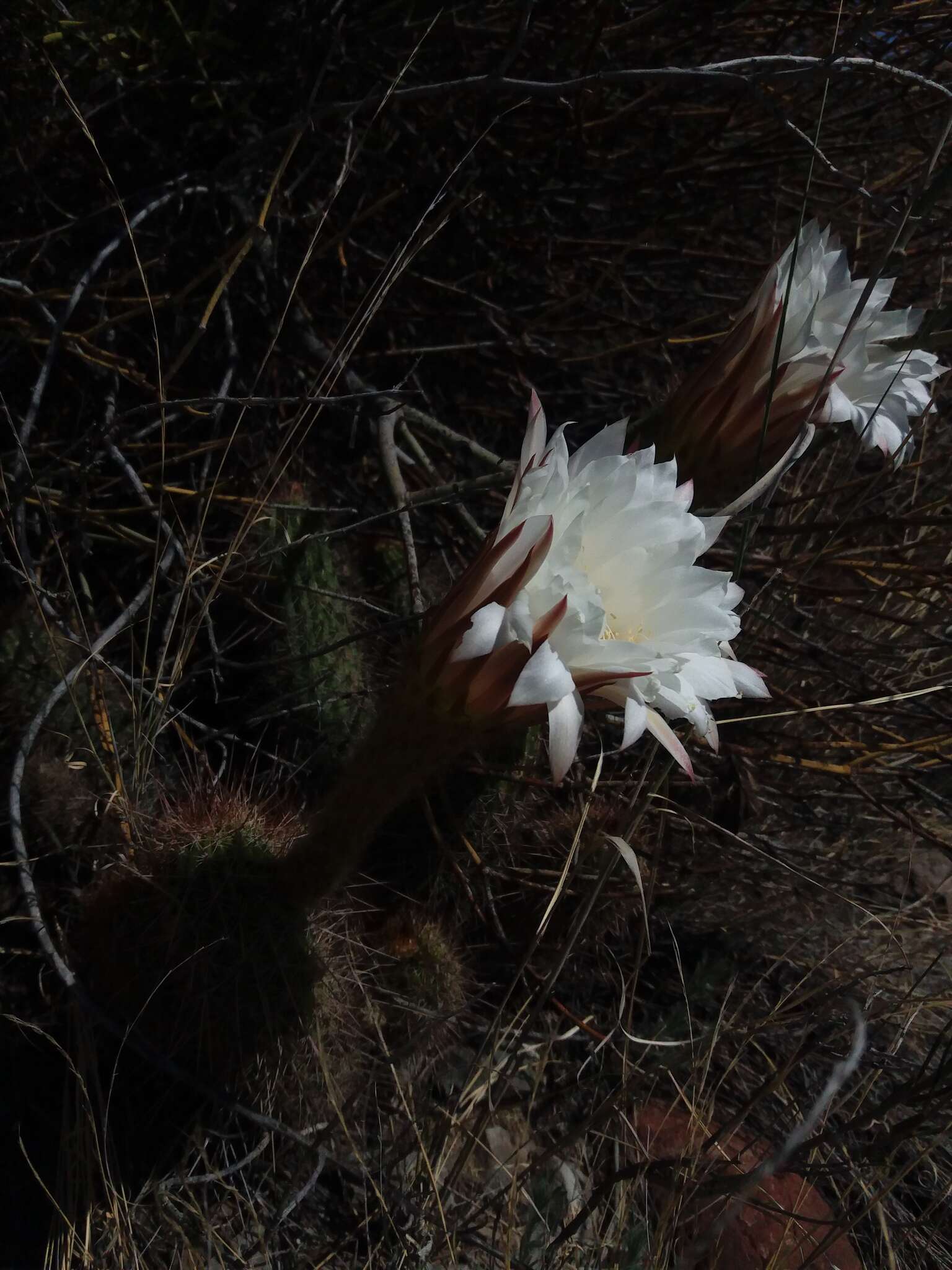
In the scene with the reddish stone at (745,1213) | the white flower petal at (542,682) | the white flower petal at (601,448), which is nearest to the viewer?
the white flower petal at (542,682)

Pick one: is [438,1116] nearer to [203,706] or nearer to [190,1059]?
[190,1059]

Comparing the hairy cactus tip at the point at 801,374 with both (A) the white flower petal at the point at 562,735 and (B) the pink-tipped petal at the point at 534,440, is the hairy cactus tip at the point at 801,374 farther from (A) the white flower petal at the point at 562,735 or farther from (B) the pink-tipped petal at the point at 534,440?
(A) the white flower petal at the point at 562,735

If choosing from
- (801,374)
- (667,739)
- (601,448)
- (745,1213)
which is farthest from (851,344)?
(745,1213)

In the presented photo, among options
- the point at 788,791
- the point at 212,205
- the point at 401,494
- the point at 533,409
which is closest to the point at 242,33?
the point at 212,205

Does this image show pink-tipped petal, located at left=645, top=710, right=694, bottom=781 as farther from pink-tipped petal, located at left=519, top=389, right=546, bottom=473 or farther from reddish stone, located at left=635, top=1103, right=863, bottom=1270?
reddish stone, located at left=635, top=1103, right=863, bottom=1270

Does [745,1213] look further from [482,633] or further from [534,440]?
[534,440]

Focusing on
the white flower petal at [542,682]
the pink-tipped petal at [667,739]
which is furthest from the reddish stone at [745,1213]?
the white flower petal at [542,682]

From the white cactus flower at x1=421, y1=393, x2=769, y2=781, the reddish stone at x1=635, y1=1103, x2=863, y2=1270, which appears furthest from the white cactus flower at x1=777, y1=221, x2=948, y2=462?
the reddish stone at x1=635, y1=1103, x2=863, y2=1270

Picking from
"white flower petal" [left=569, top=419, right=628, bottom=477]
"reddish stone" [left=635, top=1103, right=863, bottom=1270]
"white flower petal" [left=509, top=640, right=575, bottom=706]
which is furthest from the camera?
"reddish stone" [left=635, top=1103, right=863, bottom=1270]
